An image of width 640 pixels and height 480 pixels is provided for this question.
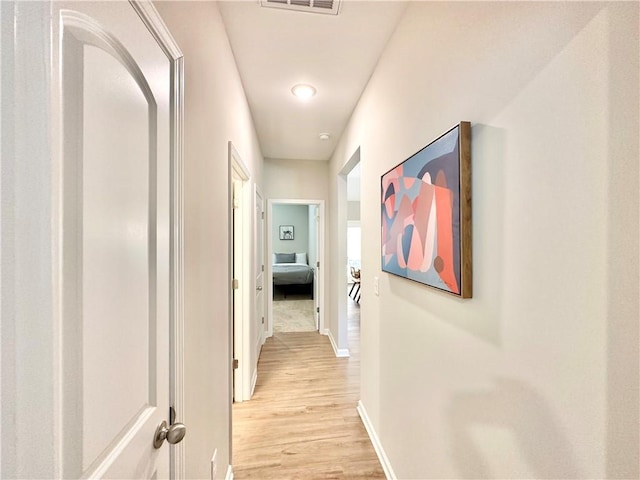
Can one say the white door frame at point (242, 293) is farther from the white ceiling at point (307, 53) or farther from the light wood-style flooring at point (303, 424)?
A: the white ceiling at point (307, 53)

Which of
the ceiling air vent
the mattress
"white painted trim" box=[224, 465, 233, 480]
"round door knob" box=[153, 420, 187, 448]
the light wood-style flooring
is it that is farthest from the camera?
the mattress

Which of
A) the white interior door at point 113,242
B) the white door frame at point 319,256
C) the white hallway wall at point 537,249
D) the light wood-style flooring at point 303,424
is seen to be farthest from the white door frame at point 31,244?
the white door frame at point 319,256

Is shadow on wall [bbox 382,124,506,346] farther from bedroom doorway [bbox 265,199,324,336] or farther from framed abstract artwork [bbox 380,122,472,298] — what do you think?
bedroom doorway [bbox 265,199,324,336]

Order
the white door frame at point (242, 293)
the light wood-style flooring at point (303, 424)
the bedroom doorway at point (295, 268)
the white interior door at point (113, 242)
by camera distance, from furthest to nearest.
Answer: the bedroom doorway at point (295, 268) < the white door frame at point (242, 293) < the light wood-style flooring at point (303, 424) < the white interior door at point (113, 242)

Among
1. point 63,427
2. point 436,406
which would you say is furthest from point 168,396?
point 436,406

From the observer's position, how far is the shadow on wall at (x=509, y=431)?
64cm

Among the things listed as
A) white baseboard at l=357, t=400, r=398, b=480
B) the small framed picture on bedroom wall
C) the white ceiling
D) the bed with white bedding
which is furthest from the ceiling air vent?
the small framed picture on bedroom wall

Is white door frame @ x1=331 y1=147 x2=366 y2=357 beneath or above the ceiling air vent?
beneath

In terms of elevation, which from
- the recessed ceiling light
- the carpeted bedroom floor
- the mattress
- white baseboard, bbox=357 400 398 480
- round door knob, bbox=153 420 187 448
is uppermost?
the recessed ceiling light

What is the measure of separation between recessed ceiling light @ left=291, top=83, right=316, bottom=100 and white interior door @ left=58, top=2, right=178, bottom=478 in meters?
1.50

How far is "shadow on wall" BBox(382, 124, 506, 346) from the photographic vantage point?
794 mm

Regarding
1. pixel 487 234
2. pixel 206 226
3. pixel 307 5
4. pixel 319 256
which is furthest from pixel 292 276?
pixel 487 234

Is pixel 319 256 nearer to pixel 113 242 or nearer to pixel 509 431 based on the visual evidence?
pixel 509 431

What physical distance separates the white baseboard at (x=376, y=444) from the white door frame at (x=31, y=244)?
67.0 inches
